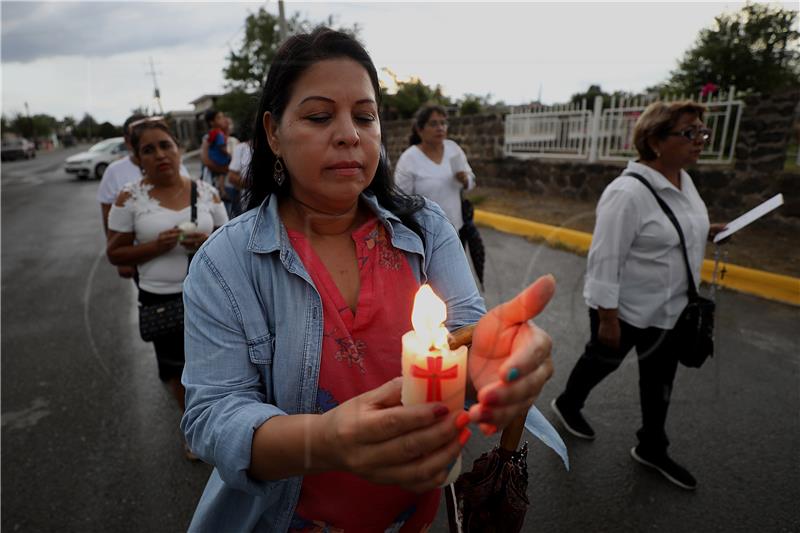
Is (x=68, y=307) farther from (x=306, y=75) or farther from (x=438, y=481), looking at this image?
(x=438, y=481)

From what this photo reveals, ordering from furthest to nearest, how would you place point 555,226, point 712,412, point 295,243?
point 555,226 < point 712,412 < point 295,243

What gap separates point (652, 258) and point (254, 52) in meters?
33.4

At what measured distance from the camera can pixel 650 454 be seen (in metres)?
2.79

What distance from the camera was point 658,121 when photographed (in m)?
2.68

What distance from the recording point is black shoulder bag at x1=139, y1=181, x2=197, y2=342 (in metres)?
2.90

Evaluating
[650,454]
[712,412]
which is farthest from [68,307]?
[712,412]

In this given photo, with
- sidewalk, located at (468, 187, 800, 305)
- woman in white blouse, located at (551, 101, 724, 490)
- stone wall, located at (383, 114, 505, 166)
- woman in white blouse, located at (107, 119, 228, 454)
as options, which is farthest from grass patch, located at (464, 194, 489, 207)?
woman in white blouse, located at (107, 119, 228, 454)

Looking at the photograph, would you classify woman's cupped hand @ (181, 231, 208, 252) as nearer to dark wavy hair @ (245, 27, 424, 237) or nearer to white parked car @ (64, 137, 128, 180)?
dark wavy hair @ (245, 27, 424, 237)

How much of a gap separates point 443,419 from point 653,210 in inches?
90.5

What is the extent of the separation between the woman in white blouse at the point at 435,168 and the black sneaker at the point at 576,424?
212 centimetres

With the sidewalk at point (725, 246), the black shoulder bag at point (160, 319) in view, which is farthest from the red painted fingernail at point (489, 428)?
the sidewalk at point (725, 246)

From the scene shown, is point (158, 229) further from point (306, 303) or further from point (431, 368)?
point (431, 368)

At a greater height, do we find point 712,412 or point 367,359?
point 367,359

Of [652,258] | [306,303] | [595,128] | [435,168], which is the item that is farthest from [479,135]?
[306,303]
